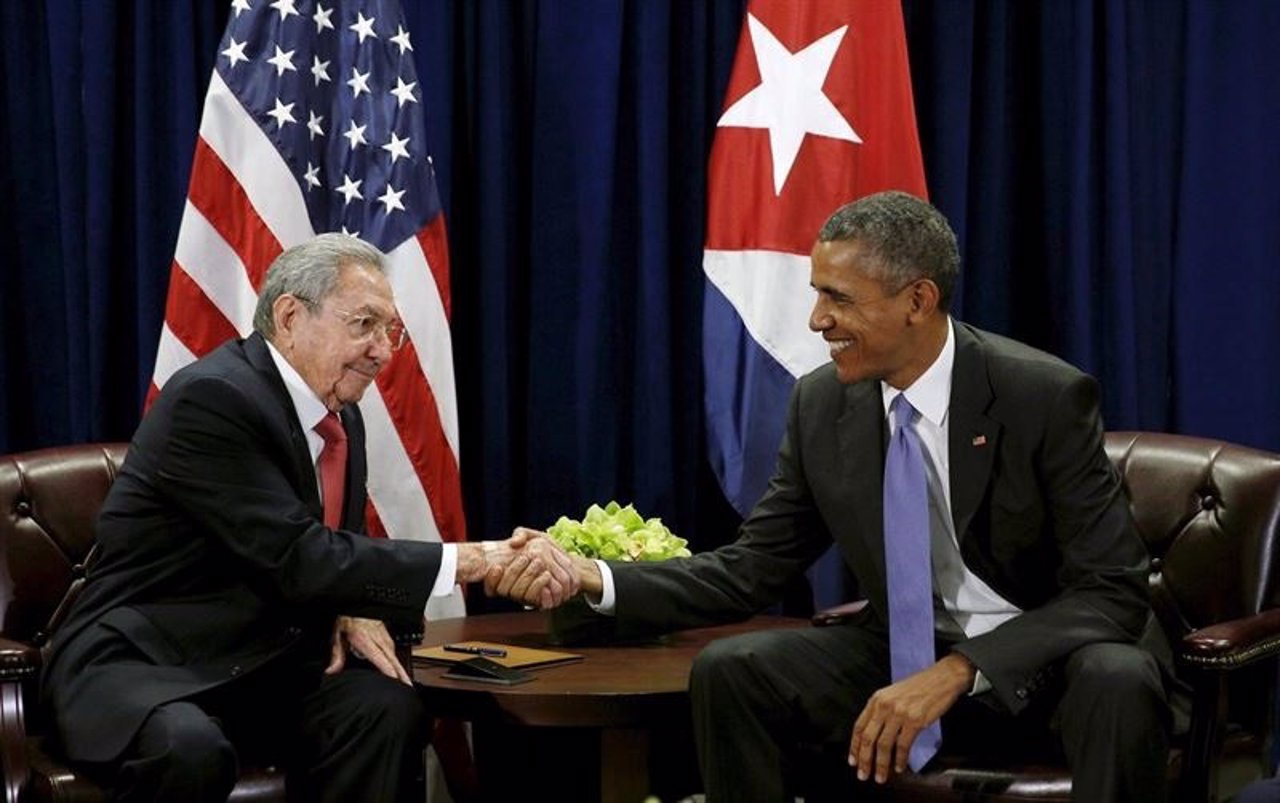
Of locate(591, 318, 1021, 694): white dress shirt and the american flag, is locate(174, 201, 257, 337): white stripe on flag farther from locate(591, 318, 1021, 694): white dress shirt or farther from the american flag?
locate(591, 318, 1021, 694): white dress shirt

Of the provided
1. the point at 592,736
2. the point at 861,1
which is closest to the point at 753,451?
the point at 592,736

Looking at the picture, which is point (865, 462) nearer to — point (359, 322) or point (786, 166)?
point (359, 322)

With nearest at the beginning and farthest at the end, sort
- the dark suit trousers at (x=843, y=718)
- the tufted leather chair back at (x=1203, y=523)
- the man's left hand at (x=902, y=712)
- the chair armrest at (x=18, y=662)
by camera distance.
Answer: the dark suit trousers at (x=843, y=718)
the man's left hand at (x=902, y=712)
the chair armrest at (x=18, y=662)
the tufted leather chair back at (x=1203, y=523)

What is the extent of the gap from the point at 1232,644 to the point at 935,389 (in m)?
0.77

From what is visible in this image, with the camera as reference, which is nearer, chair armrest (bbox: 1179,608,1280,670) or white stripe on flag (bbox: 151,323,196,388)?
chair armrest (bbox: 1179,608,1280,670)

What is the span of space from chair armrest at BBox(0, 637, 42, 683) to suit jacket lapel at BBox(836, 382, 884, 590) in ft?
5.45

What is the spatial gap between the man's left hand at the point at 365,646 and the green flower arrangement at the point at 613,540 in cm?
48

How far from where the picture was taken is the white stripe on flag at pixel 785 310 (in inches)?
196

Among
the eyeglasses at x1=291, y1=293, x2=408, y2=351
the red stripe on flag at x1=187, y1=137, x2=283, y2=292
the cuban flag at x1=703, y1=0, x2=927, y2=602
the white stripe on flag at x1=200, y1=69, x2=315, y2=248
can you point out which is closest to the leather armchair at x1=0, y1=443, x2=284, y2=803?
the red stripe on flag at x1=187, y1=137, x2=283, y2=292

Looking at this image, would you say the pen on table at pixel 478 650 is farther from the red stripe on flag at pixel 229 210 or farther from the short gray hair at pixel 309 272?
the red stripe on flag at pixel 229 210

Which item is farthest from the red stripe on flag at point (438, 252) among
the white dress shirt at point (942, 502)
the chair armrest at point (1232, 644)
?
the chair armrest at point (1232, 644)

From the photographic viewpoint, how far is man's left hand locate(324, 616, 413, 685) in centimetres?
385

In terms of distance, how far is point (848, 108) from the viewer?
4.94 m

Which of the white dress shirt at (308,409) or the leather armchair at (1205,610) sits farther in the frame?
the white dress shirt at (308,409)
